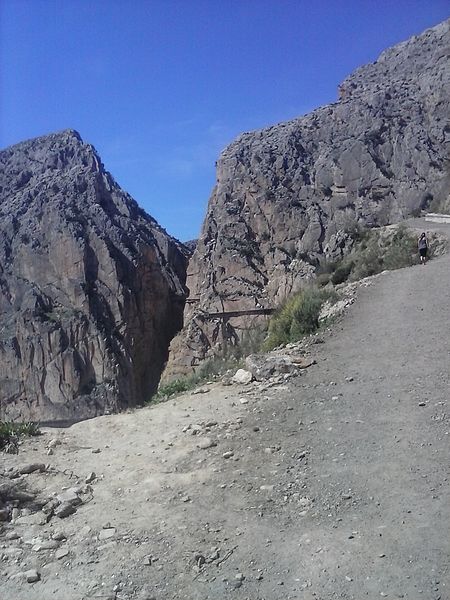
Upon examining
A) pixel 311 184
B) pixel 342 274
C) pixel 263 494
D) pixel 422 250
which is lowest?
pixel 263 494

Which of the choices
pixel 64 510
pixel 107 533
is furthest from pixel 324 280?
pixel 107 533

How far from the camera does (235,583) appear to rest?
4.73 meters

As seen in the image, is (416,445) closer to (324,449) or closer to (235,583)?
(324,449)

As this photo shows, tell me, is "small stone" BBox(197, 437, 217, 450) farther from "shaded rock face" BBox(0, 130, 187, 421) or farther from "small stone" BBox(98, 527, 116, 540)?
"shaded rock face" BBox(0, 130, 187, 421)

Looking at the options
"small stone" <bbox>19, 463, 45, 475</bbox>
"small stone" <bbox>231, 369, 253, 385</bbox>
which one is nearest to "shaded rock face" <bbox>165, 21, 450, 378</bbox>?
"small stone" <bbox>231, 369, 253, 385</bbox>

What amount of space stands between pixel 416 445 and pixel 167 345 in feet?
153

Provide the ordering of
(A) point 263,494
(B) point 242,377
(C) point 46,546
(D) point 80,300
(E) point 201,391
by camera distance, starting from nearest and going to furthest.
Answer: (C) point 46,546
(A) point 263,494
(B) point 242,377
(E) point 201,391
(D) point 80,300

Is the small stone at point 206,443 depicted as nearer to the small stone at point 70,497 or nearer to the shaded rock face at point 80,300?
the small stone at point 70,497

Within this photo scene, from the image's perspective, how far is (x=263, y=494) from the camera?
6.11 metres

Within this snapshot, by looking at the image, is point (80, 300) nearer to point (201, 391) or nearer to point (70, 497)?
point (201, 391)

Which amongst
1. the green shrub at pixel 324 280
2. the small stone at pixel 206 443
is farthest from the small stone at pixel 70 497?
the green shrub at pixel 324 280

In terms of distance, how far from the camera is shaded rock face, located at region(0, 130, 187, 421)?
49.6m

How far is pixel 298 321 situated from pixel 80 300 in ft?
134

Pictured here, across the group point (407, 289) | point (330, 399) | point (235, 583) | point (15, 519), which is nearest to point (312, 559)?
point (235, 583)
